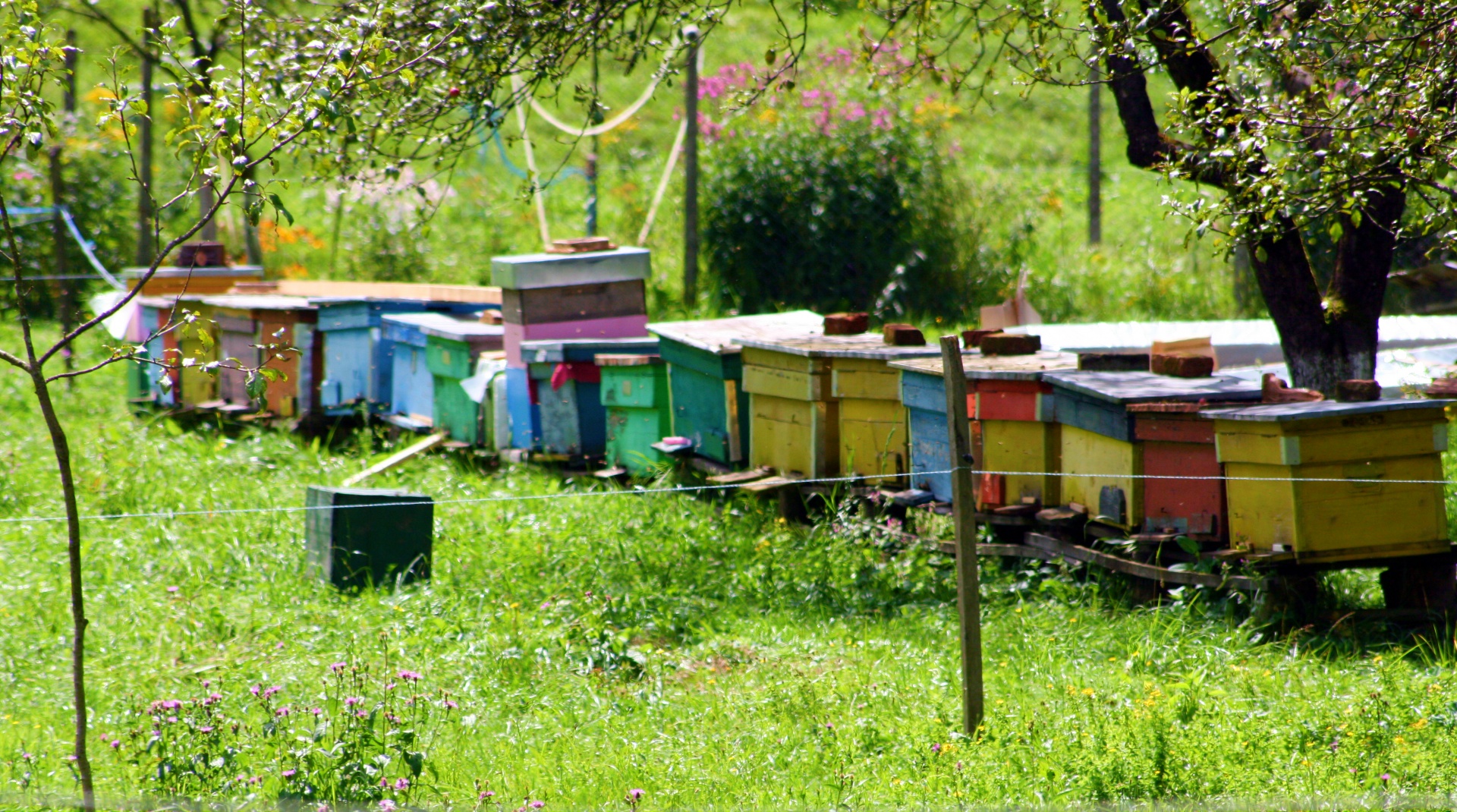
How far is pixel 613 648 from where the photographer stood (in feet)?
18.1

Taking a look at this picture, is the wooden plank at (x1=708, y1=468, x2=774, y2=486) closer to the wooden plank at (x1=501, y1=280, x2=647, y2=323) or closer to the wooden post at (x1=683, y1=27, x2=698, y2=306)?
the wooden plank at (x1=501, y1=280, x2=647, y2=323)

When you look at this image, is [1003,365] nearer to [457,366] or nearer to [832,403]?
[832,403]

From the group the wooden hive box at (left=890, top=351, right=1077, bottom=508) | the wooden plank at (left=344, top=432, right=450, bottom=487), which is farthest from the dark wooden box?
the wooden hive box at (left=890, top=351, right=1077, bottom=508)

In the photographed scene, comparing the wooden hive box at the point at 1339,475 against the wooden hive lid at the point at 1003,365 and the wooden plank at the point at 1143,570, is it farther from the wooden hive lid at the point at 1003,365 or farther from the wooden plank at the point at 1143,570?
the wooden hive lid at the point at 1003,365

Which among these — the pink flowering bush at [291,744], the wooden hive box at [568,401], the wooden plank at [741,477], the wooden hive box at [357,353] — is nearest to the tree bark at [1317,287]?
the wooden plank at [741,477]

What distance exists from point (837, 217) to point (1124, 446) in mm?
8900

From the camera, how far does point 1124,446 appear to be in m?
5.71

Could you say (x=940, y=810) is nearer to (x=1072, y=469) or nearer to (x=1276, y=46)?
(x=1072, y=469)

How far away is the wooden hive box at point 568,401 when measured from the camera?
8312mm

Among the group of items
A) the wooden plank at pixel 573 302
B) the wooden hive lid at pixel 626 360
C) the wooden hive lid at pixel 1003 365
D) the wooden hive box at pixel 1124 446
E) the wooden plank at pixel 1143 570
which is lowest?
the wooden plank at pixel 1143 570

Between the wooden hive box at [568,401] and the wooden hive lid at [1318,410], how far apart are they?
13.0ft

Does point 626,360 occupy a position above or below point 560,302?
below

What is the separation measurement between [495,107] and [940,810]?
12.6 feet

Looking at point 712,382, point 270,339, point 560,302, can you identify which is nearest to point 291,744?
Answer: point 712,382
